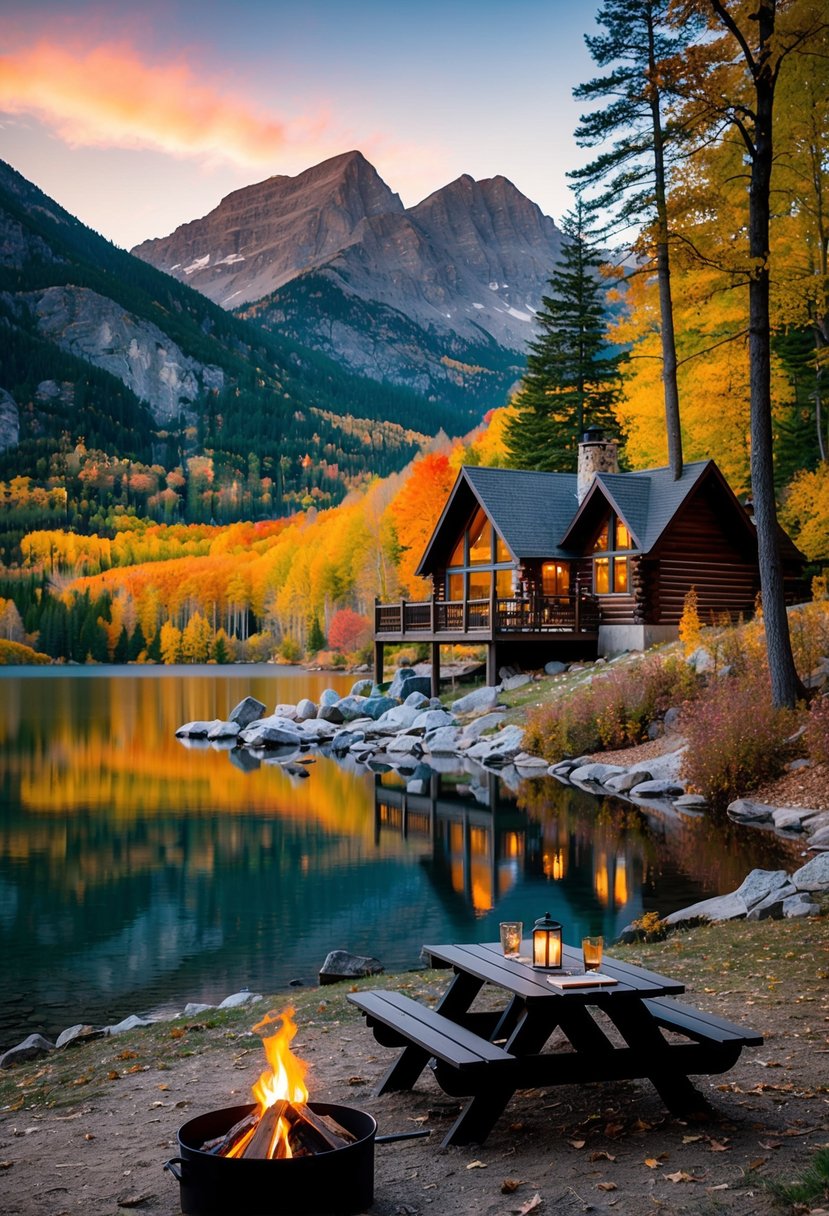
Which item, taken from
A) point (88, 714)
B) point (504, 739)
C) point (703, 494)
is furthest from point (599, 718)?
point (88, 714)

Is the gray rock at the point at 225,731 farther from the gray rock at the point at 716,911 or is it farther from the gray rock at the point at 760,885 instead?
the gray rock at the point at 760,885

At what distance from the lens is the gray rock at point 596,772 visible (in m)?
22.3

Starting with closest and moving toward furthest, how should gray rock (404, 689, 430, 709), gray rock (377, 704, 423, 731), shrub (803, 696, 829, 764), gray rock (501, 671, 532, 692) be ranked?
shrub (803, 696, 829, 764)
gray rock (377, 704, 423, 731)
gray rock (501, 671, 532, 692)
gray rock (404, 689, 430, 709)

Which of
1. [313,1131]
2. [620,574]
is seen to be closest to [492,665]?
[620,574]

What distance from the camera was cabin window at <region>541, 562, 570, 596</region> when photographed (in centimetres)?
3556

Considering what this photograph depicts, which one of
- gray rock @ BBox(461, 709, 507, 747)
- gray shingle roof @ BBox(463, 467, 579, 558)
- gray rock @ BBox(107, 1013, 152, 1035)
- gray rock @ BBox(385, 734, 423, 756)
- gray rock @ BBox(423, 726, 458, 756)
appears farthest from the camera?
gray shingle roof @ BBox(463, 467, 579, 558)

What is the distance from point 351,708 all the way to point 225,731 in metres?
4.11

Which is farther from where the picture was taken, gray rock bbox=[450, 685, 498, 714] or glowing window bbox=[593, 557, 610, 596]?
glowing window bbox=[593, 557, 610, 596]

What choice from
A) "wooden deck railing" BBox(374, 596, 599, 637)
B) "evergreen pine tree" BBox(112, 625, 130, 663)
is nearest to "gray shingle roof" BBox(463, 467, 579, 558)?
"wooden deck railing" BBox(374, 596, 599, 637)

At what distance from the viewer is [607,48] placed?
30.8 metres

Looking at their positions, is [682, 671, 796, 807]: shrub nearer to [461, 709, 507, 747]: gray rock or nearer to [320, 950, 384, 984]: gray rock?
[320, 950, 384, 984]: gray rock

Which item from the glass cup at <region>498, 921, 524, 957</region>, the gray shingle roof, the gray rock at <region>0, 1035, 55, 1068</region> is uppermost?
the gray shingle roof

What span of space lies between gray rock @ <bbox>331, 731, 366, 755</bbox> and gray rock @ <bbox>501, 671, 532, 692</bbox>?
14.5ft

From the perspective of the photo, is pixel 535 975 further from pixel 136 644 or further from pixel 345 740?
pixel 136 644
